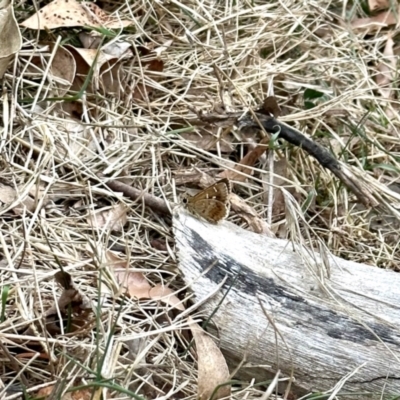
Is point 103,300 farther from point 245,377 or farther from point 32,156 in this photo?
point 32,156

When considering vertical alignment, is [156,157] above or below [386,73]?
above

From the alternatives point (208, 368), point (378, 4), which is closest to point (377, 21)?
point (378, 4)

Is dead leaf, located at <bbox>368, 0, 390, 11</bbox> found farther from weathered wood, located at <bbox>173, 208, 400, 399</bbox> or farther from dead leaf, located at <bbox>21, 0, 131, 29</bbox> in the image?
weathered wood, located at <bbox>173, 208, 400, 399</bbox>

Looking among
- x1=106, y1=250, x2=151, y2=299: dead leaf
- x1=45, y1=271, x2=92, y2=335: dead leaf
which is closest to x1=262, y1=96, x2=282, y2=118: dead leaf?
x1=106, y1=250, x2=151, y2=299: dead leaf

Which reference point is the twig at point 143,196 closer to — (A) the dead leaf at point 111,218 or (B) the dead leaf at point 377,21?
(A) the dead leaf at point 111,218

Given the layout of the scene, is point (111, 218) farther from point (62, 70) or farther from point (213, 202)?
point (62, 70)

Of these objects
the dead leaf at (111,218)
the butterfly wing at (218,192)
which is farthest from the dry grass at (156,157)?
the butterfly wing at (218,192)
